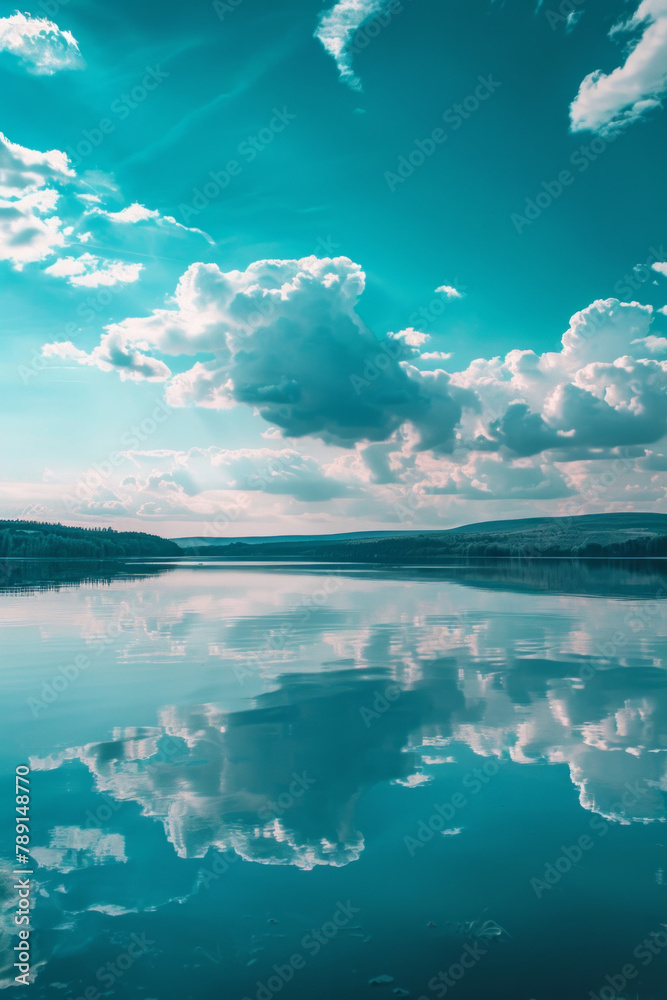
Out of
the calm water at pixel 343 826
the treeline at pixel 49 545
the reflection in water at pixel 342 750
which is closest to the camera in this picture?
the calm water at pixel 343 826

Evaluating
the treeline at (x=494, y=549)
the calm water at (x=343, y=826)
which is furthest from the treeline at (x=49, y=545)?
the calm water at (x=343, y=826)

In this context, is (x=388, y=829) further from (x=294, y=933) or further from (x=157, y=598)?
(x=157, y=598)

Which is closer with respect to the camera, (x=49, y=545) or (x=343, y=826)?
(x=343, y=826)

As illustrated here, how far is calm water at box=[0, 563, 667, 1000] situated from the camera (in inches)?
194

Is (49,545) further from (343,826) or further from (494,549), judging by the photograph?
(343,826)

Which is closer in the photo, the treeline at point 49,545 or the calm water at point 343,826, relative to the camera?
the calm water at point 343,826

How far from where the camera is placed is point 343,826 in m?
7.11

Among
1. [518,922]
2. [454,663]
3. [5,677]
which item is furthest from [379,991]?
[5,677]

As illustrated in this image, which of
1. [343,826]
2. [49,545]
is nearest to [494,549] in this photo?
[49,545]

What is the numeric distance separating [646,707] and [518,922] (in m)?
7.36

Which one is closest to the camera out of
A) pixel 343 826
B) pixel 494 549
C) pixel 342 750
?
pixel 343 826

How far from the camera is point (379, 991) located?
462 cm

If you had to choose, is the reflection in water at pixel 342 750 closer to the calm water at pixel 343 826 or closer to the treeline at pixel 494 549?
the calm water at pixel 343 826

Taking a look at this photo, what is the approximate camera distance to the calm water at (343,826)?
16.1ft
